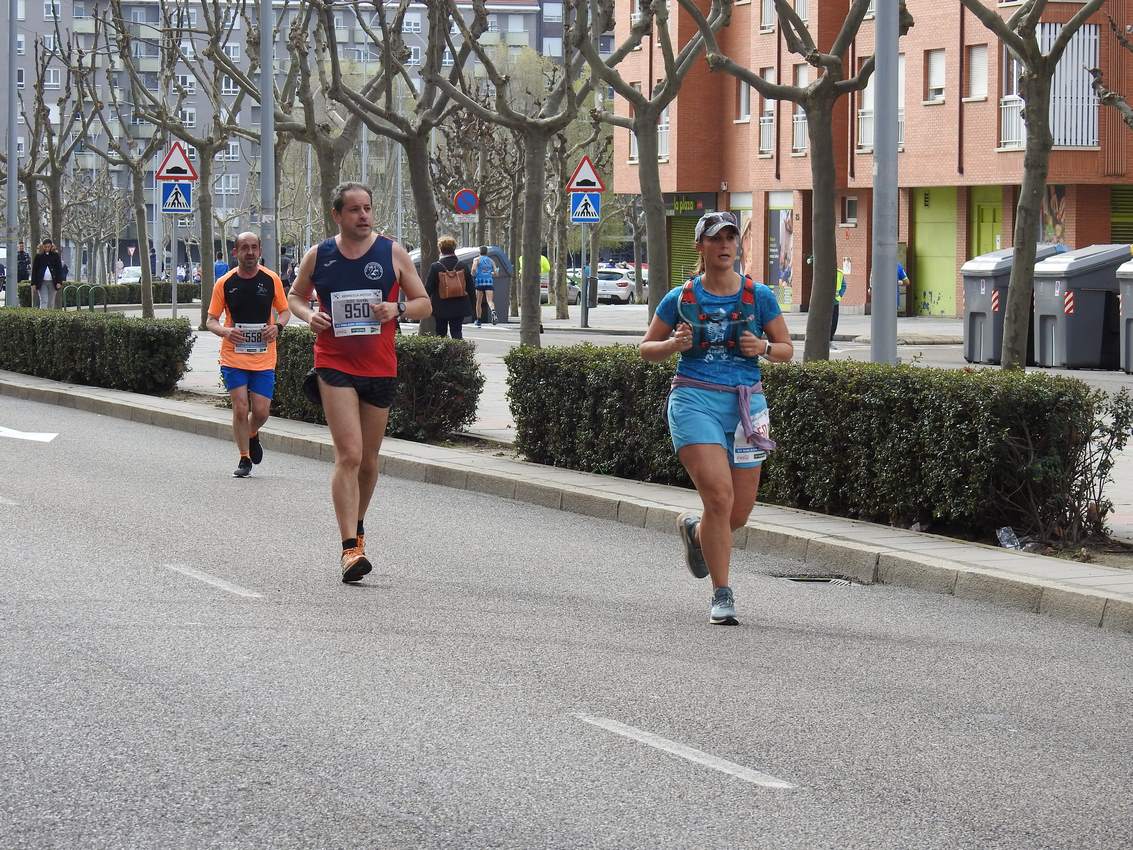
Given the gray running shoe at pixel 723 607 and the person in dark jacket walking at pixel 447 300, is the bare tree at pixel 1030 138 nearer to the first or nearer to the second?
the gray running shoe at pixel 723 607

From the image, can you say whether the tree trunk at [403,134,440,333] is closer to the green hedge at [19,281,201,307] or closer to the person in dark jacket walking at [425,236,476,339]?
the person in dark jacket walking at [425,236,476,339]

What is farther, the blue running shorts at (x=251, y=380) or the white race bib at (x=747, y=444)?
the blue running shorts at (x=251, y=380)

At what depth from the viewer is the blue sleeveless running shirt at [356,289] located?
9.77 metres

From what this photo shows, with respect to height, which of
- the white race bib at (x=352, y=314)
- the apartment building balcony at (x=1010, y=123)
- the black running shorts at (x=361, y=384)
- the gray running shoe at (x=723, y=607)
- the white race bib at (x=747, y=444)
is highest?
the apartment building balcony at (x=1010, y=123)

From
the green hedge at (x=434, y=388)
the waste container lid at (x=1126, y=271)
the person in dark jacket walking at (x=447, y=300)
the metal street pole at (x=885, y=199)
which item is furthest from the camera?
the waste container lid at (x=1126, y=271)

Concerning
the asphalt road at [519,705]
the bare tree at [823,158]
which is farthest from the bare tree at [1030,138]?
the asphalt road at [519,705]

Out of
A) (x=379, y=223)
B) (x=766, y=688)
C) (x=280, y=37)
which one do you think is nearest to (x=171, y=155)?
(x=766, y=688)

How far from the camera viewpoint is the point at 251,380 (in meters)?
14.8

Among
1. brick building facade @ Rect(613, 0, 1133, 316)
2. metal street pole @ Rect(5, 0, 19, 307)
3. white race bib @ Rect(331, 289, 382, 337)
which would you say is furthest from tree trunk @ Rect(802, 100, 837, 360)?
brick building facade @ Rect(613, 0, 1133, 316)

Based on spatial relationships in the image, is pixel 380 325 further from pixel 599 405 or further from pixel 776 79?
pixel 776 79

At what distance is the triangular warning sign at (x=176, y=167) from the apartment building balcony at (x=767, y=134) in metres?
25.8

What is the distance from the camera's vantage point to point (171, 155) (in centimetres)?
3130

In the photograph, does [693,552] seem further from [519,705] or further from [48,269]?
[48,269]

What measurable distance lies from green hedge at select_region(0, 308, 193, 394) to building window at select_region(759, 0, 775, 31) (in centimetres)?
3120
